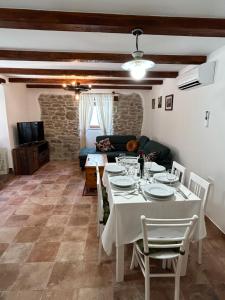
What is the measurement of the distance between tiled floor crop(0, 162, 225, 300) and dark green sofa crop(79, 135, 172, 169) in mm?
1620

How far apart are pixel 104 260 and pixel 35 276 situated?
Answer: 68 centimetres

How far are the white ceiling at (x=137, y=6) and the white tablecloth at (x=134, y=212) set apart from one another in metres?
1.59

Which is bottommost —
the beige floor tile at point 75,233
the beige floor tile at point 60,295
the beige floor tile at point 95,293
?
the beige floor tile at point 95,293

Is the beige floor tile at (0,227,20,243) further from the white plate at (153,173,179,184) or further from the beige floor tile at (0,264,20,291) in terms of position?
the white plate at (153,173,179,184)

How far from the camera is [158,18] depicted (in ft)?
5.79

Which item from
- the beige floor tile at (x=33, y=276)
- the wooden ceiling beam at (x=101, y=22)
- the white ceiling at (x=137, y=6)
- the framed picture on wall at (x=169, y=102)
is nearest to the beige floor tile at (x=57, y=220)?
the beige floor tile at (x=33, y=276)

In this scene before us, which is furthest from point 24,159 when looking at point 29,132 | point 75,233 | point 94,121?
point 75,233

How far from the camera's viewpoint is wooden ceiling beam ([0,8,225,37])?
1.67m

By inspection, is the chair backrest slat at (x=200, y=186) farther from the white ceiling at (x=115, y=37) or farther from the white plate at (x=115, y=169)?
the white ceiling at (x=115, y=37)

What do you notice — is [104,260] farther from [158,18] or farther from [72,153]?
[72,153]

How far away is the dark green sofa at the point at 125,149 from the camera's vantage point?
405 centimetres

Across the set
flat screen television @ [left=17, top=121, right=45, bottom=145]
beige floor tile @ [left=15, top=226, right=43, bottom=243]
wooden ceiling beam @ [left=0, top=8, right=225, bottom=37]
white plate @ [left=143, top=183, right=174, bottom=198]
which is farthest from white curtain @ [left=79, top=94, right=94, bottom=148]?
white plate @ [left=143, top=183, right=174, bottom=198]

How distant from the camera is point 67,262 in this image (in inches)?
81.3

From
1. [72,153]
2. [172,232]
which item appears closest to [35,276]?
[172,232]
